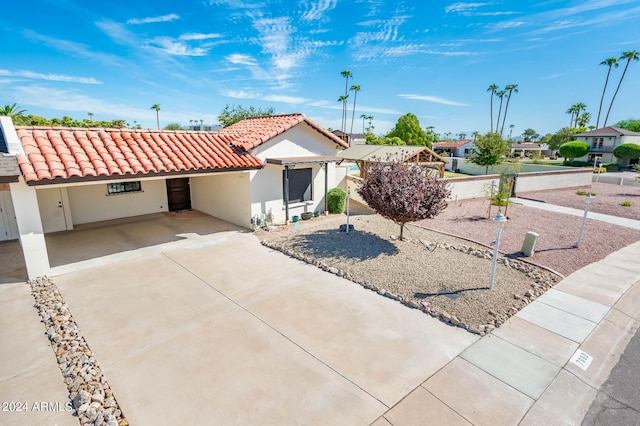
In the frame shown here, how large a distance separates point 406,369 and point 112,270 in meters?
8.75

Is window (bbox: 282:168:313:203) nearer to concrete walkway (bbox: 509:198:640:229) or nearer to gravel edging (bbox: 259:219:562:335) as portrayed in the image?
gravel edging (bbox: 259:219:562:335)

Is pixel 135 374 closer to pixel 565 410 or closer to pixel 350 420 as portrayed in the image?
pixel 350 420

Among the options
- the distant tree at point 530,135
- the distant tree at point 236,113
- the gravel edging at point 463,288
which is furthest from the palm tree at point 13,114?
the distant tree at point 530,135

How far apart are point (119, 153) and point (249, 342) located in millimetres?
8044

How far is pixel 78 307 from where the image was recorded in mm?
7281

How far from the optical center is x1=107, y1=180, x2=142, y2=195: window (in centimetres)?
1463

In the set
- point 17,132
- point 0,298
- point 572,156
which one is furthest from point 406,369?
point 572,156

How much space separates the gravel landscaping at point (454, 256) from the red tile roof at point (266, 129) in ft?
12.8

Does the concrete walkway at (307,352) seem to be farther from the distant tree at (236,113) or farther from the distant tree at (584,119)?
the distant tree at (584,119)

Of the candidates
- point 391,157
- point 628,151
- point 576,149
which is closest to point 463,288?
point 391,157

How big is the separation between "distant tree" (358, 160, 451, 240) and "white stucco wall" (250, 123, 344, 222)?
484 cm

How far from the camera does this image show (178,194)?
1691cm

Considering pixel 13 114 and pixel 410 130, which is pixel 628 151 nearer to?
pixel 410 130

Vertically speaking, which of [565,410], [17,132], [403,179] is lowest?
[565,410]
